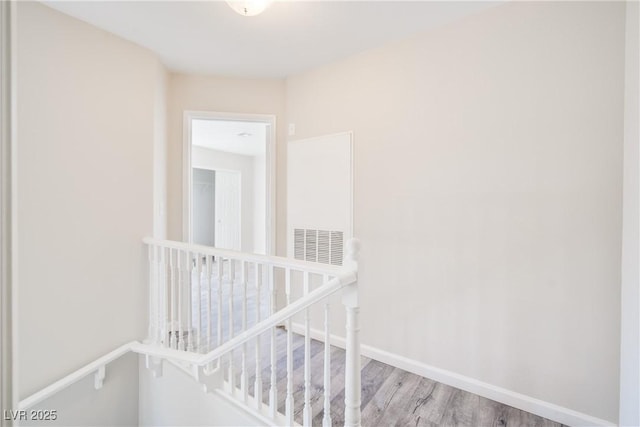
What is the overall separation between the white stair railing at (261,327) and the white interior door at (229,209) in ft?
12.0

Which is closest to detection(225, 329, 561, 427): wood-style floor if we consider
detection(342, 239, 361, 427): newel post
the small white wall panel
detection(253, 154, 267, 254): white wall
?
detection(342, 239, 361, 427): newel post

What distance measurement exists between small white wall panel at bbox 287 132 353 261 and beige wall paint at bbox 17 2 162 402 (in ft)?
4.06

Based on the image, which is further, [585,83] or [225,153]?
[225,153]

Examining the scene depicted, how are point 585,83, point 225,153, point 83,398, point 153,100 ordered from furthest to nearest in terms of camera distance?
point 225,153
point 153,100
point 83,398
point 585,83

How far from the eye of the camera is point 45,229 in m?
1.91

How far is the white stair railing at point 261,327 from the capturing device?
47.4 inches

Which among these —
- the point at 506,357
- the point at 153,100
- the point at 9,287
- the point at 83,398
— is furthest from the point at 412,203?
the point at 83,398

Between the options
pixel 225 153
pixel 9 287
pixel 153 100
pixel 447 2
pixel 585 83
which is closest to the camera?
pixel 9 287

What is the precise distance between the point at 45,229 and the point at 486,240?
2887 mm

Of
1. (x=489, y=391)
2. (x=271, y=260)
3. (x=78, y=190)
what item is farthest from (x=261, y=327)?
(x=78, y=190)

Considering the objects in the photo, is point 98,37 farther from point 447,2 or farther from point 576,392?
point 576,392

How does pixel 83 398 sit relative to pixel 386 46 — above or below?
below

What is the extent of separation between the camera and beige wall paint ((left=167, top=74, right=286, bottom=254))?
9.27 feet

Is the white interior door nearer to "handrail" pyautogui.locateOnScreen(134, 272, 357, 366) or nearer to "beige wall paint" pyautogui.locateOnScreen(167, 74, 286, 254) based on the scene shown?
"beige wall paint" pyautogui.locateOnScreen(167, 74, 286, 254)
